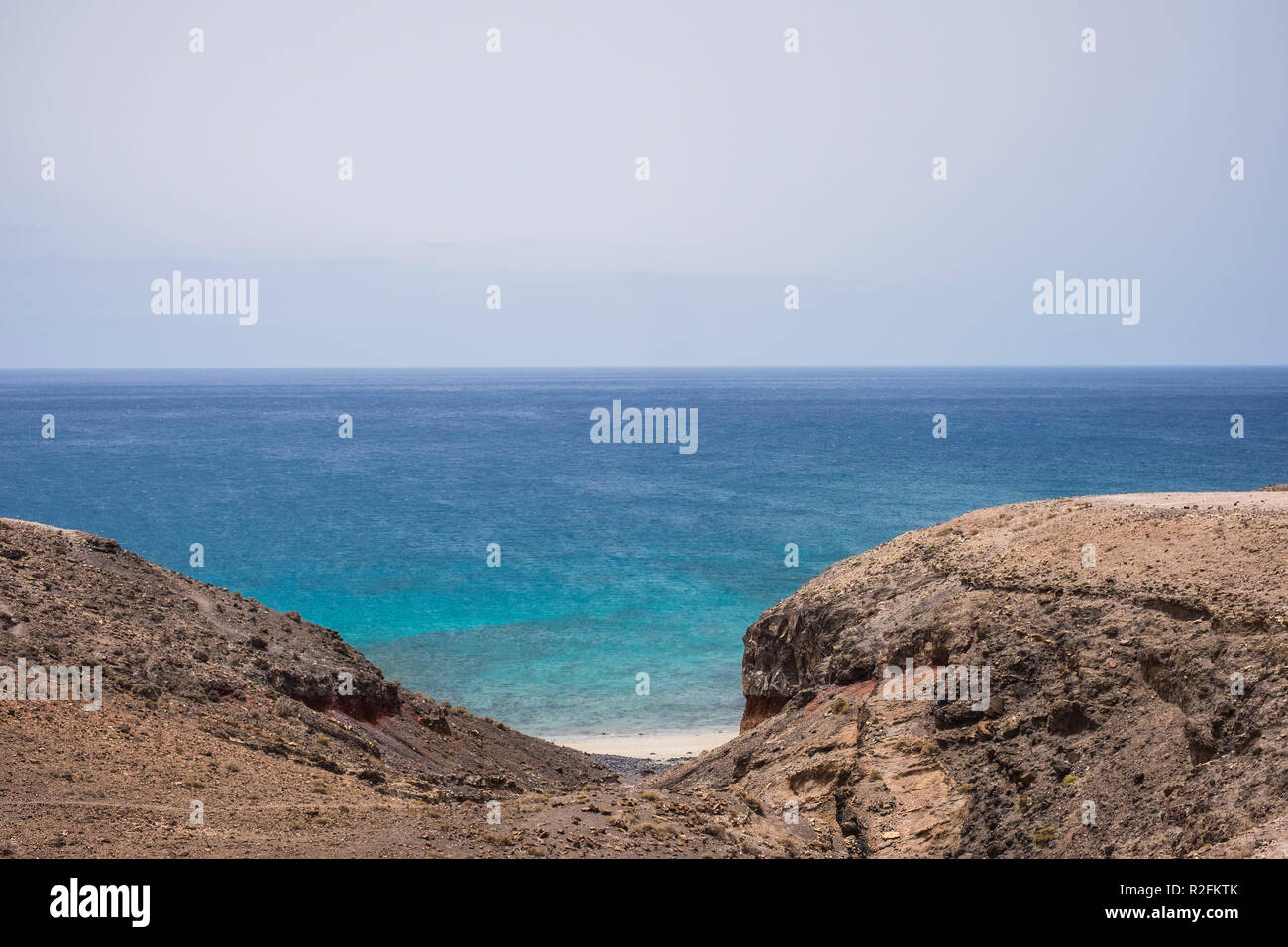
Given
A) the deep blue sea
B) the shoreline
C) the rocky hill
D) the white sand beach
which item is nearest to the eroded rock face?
the rocky hill

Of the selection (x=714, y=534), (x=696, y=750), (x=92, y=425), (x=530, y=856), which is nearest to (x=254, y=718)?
(x=530, y=856)

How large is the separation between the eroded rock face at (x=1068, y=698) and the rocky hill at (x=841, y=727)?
1.8 inches

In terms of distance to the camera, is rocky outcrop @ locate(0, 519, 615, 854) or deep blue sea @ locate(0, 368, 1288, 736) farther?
deep blue sea @ locate(0, 368, 1288, 736)

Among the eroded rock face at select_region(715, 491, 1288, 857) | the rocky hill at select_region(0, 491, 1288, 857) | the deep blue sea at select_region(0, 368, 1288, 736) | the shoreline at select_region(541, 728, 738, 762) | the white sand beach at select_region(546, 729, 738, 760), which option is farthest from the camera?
the deep blue sea at select_region(0, 368, 1288, 736)

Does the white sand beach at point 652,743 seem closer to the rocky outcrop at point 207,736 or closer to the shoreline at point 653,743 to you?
the shoreline at point 653,743

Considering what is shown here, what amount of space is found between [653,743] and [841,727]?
1925 cm

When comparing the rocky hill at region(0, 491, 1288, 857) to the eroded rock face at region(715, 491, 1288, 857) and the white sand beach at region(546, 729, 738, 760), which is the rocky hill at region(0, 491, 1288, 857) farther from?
the white sand beach at region(546, 729, 738, 760)

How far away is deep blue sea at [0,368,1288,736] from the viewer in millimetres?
47969

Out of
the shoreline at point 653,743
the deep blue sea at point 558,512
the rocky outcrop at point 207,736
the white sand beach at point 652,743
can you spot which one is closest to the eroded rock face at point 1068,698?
the rocky outcrop at point 207,736

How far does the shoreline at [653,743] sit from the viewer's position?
34094 millimetres

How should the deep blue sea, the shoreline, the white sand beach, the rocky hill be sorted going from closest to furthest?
the rocky hill, the shoreline, the white sand beach, the deep blue sea

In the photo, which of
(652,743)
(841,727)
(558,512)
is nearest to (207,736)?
(841,727)

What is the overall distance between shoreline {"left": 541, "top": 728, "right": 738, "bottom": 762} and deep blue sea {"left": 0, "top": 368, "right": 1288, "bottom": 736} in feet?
3.60

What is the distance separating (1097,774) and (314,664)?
1715 centimetres
